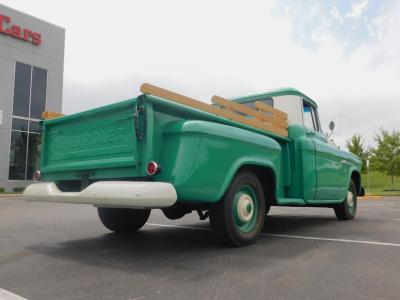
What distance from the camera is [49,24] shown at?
25312 millimetres

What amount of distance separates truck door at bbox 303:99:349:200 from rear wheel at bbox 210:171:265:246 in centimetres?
169

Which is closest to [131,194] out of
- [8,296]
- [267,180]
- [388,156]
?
[8,296]

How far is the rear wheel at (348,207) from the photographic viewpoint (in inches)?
301

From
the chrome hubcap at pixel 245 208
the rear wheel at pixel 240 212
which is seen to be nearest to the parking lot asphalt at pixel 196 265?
the rear wheel at pixel 240 212

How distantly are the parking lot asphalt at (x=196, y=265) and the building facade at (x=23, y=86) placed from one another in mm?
18310

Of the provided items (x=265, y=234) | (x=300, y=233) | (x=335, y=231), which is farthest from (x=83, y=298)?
(x=335, y=231)

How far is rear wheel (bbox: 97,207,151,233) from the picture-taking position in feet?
18.4

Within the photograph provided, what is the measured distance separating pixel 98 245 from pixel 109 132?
1.45m

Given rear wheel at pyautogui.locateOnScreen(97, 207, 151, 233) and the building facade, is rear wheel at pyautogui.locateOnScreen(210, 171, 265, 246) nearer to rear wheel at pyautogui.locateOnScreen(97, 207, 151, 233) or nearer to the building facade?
rear wheel at pyautogui.locateOnScreen(97, 207, 151, 233)

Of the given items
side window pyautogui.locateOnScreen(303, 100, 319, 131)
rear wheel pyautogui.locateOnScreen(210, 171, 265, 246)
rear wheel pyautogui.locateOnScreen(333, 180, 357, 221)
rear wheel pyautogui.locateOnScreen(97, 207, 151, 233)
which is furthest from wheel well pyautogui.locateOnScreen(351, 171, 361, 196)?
rear wheel pyautogui.locateOnScreen(97, 207, 151, 233)

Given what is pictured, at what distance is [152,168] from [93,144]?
1078 mm

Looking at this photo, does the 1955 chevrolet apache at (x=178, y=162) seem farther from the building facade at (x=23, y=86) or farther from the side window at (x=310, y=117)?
the building facade at (x=23, y=86)

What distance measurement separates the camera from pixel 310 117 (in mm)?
6801

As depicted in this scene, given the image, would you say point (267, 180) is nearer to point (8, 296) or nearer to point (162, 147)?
point (162, 147)
